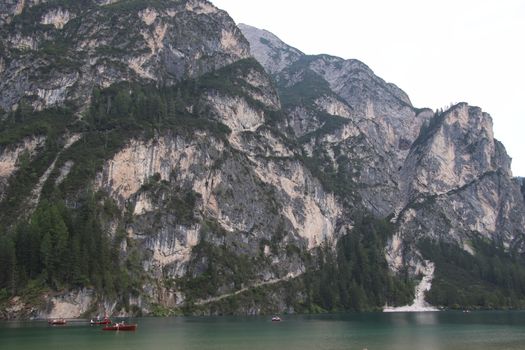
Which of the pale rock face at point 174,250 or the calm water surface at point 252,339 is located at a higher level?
the pale rock face at point 174,250

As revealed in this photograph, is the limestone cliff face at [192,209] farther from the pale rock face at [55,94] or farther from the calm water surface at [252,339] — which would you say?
the calm water surface at [252,339]

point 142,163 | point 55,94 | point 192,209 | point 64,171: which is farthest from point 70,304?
point 55,94

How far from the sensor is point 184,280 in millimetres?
161750

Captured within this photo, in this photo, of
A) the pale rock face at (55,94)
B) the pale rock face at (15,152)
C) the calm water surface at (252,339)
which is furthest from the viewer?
the pale rock face at (55,94)

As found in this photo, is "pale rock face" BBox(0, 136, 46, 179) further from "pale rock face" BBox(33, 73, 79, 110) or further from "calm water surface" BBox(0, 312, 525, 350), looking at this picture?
"calm water surface" BBox(0, 312, 525, 350)

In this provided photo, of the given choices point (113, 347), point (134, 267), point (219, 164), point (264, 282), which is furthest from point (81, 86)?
point (113, 347)

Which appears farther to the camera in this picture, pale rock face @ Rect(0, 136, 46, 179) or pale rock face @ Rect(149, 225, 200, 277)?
pale rock face @ Rect(149, 225, 200, 277)

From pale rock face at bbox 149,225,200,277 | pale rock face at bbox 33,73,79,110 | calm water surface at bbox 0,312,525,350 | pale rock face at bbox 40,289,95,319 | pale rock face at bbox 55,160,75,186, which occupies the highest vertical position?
pale rock face at bbox 33,73,79,110

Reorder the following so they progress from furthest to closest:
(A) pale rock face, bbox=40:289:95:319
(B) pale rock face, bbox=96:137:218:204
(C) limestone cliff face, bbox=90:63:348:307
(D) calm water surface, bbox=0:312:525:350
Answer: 1. (B) pale rock face, bbox=96:137:218:204
2. (C) limestone cliff face, bbox=90:63:348:307
3. (A) pale rock face, bbox=40:289:95:319
4. (D) calm water surface, bbox=0:312:525:350

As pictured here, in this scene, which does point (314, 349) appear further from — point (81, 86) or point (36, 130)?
point (81, 86)

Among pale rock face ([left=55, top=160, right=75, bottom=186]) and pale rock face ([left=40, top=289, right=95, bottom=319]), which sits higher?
pale rock face ([left=55, top=160, right=75, bottom=186])

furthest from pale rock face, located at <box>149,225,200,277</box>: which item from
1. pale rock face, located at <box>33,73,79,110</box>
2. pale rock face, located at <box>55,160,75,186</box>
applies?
pale rock face, located at <box>33,73,79,110</box>

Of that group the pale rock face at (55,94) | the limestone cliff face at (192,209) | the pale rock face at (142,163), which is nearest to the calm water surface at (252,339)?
the limestone cliff face at (192,209)

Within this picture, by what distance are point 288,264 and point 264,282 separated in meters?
15.9
